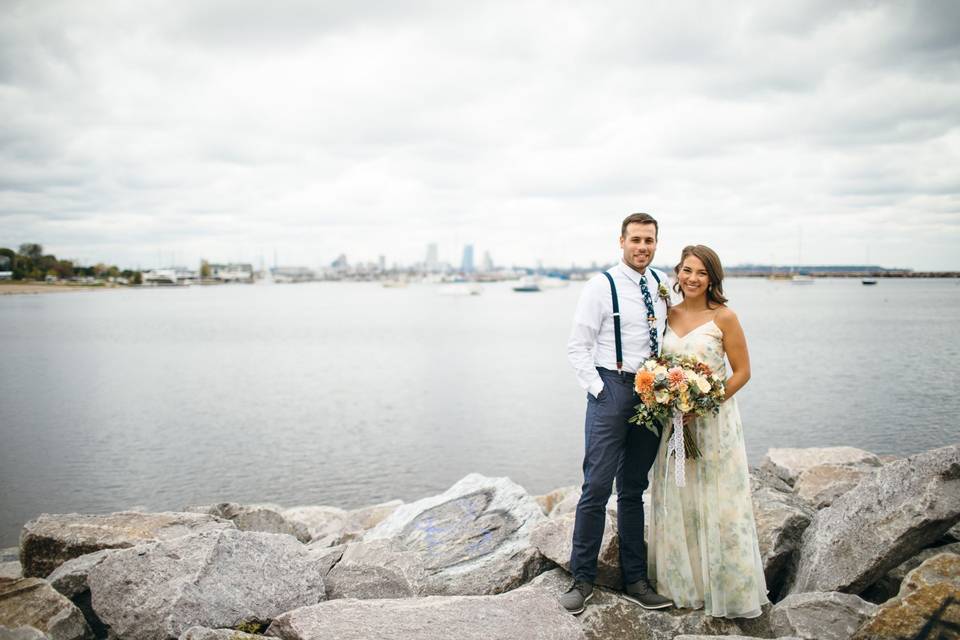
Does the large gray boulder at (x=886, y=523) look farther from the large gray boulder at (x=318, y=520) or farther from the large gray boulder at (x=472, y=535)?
the large gray boulder at (x=318, y=520)

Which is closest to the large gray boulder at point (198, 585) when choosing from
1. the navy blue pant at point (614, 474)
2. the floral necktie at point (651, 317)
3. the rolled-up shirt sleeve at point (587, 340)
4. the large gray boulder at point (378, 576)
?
the large gray boulder at point (378, 576)

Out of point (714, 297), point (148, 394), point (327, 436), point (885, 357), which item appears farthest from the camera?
point (885, 357)

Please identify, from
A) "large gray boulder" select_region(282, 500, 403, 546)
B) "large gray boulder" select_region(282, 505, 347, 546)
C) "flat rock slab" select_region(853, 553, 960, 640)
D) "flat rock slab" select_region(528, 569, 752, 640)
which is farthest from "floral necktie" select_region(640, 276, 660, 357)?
"large gray boulder" select_region(282, 505, 347, 546)

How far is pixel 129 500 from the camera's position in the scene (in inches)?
594

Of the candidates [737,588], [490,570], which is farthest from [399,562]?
[737,588]

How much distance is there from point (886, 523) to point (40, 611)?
24.7ft

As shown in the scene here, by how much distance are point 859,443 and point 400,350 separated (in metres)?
31.5

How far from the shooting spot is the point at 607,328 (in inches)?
216

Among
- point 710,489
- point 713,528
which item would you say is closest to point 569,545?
point 713,528

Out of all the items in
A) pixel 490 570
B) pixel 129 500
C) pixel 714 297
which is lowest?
pixel 129 500

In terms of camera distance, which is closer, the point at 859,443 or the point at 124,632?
the point at 124,632

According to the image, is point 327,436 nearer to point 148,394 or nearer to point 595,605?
point 148,394

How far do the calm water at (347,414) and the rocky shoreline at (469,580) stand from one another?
28.7 ft

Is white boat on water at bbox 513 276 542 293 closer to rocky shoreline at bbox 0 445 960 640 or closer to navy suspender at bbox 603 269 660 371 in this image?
rocky shoreline at bbox 0 445 960 640
